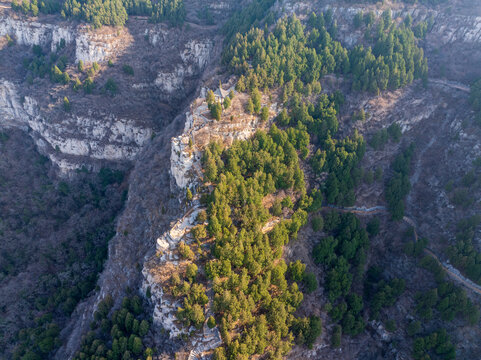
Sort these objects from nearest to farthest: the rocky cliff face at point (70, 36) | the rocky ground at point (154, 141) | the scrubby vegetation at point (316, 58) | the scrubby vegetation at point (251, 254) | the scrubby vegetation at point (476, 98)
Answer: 1. the scrubby vegetation at point (251, 254)
2. the rocky ground at point (154, 141)
3. the scrubby vegetation at point (476, 98)
4. the scrubby vegetation at point (316, 58)
5. the rocky cliff face at point (70, 36)

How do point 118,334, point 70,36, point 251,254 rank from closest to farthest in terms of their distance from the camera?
point 118,334
point 251,254
point 70,36

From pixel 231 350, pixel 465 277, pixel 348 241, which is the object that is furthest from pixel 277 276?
pixel 465 277

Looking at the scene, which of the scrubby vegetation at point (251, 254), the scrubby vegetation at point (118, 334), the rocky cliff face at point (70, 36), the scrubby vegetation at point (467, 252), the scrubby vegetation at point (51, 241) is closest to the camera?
the scrubby vegetation at point (251, 254)

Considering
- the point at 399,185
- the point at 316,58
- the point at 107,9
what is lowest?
the point at 399,185

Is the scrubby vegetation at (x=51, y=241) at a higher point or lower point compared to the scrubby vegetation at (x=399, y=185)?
lower

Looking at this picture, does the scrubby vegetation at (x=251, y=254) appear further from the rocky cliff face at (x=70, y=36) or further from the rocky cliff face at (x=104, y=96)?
the rocky cliff face at (x=70, y=36)

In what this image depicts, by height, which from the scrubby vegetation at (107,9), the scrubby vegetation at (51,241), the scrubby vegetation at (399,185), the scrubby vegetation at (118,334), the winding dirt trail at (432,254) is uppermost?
the scrubby vegetation at (107,9)

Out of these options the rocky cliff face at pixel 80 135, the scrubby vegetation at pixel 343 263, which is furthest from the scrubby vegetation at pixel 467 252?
the rocky cliff face at pixel 80 135

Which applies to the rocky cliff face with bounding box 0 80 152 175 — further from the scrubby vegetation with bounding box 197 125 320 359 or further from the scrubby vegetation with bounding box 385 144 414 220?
the scrubby vegetation with bounding box 385 144 414 220

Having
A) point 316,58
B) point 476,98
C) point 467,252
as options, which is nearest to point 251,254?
point 467,252

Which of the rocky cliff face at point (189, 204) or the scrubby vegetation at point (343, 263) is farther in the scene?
the scrubby vegetation at point (343, 263)

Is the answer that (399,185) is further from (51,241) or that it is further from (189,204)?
(51,241)
